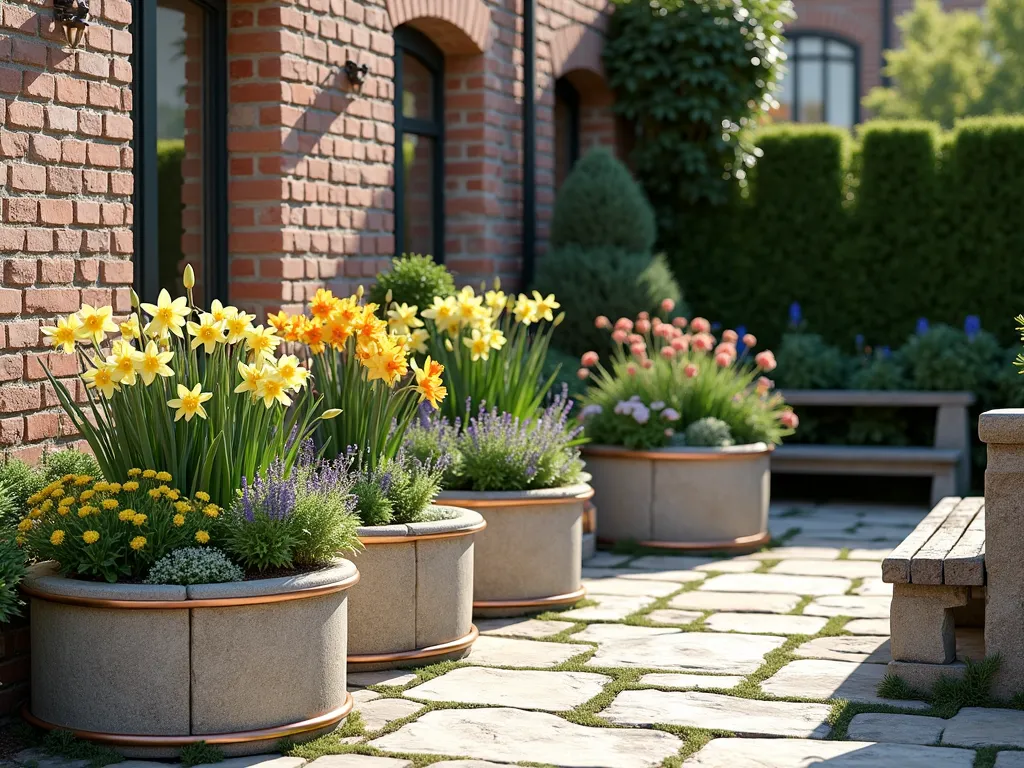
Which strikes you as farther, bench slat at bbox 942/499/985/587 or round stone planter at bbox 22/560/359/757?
bench slat at bbox 942/499/985/587

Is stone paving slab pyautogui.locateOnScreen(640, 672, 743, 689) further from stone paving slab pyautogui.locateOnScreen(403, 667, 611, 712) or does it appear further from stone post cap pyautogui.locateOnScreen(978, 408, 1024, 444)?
stone post cap pyautogui.locateOnScreen(978, 408, 1024, 444)

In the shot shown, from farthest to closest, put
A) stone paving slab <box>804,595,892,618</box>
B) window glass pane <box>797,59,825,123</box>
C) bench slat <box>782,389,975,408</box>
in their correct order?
window glass pane <box>797,59,825,123</box>
bench slat <box>782,389,975,408</box>
stone paving slab <box>804,595,892,618</box>

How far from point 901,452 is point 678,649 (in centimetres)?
442

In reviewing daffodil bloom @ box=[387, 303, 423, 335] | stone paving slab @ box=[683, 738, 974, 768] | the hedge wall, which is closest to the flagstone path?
stone paving slab @ box=[683, 738, 974, 768]

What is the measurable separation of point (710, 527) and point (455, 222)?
2.42 m

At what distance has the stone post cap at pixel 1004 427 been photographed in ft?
13.6

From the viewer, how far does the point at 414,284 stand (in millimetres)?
6422

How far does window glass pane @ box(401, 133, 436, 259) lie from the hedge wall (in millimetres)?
2638

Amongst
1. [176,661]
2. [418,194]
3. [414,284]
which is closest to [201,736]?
[176,661]

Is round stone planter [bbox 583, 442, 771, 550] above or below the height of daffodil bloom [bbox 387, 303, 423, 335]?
below

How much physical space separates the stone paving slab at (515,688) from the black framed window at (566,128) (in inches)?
225

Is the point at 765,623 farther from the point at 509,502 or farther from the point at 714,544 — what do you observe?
the point at 714,544

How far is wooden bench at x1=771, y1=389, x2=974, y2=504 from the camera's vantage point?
8.83 m

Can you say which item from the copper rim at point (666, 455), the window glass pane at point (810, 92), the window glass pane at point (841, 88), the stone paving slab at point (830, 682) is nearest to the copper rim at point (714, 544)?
the copper rim at point (666, 455)
